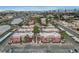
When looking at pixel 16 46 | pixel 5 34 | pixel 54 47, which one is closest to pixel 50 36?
pixel 54 47
